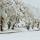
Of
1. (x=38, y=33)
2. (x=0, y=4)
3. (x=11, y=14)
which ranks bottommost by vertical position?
(x=38, y=33)

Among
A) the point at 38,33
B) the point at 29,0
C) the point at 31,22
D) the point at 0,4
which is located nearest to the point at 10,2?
the point at 0,4

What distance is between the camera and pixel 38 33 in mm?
1557

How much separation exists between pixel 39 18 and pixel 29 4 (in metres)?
0.22

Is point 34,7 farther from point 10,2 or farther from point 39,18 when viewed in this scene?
point 10,2

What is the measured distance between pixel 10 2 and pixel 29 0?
0.24m

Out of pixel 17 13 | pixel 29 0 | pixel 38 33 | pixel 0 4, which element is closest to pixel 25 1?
pixel 29 0

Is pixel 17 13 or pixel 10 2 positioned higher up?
pixel 10 2

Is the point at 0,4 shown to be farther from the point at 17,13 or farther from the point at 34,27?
the point at 34,27

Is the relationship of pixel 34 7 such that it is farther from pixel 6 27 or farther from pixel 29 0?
pixel 6 27

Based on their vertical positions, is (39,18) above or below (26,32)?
above

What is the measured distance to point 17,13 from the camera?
5.07 feet

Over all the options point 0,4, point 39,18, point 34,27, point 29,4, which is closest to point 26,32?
point 34,27

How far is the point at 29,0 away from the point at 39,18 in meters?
0.26

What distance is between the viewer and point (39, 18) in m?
1.56
